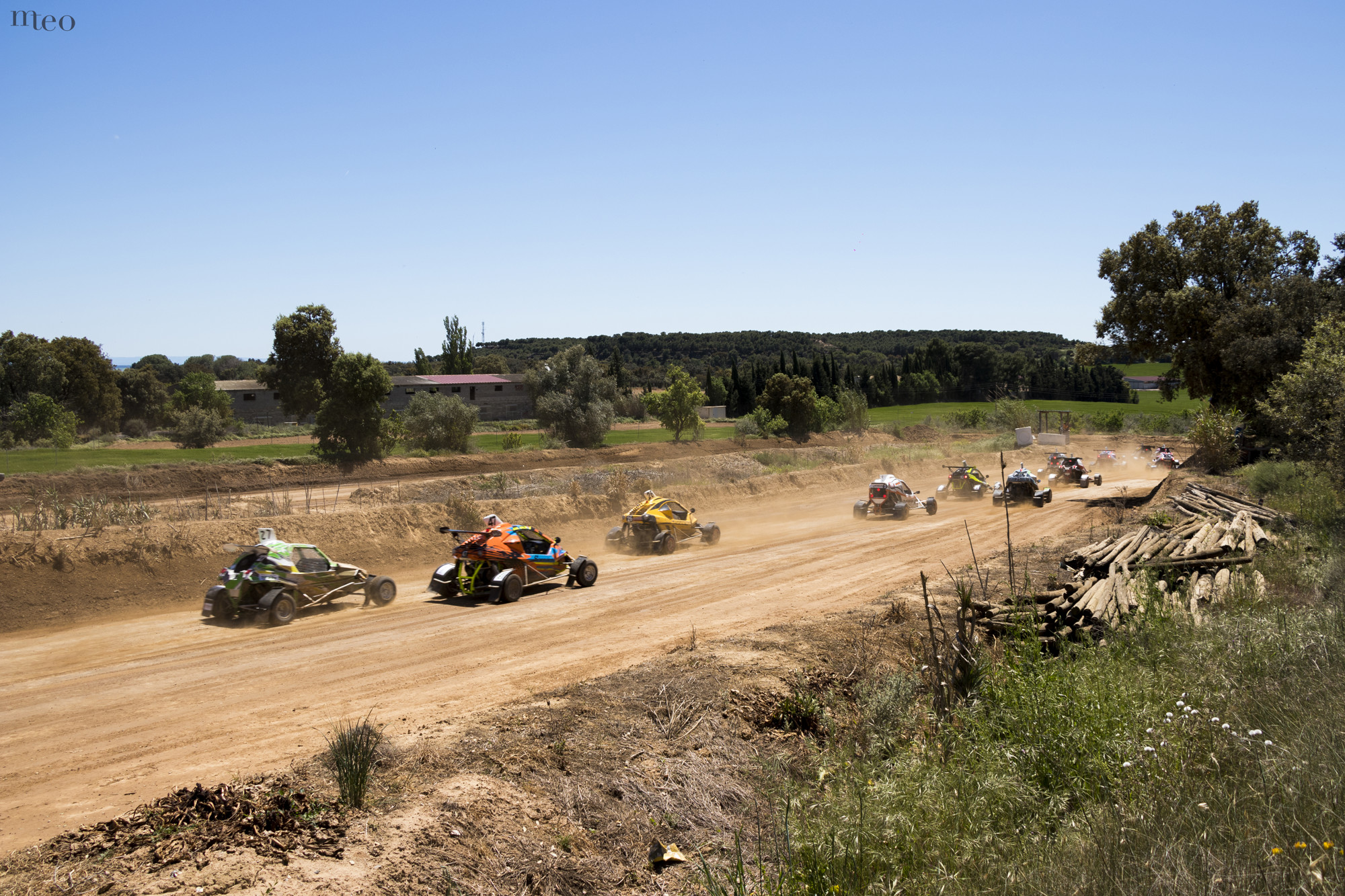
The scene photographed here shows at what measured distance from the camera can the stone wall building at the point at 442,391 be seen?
69875 millimetres

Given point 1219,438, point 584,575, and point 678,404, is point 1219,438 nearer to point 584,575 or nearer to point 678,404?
point 678,404

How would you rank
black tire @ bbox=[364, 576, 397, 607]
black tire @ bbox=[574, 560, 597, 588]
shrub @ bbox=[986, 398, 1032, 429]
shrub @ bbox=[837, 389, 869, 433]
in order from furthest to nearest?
shrub @ bbox=[986, 398, 1032, 429], shrub @ bbox=[837, 389, 869, 433], black tire @ bbox=[574, 560, 597, 588], black tire @ bbox=[364, 576, 397, 607]

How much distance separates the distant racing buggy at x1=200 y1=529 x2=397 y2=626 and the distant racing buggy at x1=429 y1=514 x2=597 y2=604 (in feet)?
4.94

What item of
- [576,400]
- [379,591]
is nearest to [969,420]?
[576,400]

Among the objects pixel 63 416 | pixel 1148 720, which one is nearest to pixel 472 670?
pixel 1148 720

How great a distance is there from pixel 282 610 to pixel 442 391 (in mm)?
61784

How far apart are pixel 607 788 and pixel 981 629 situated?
690 cm

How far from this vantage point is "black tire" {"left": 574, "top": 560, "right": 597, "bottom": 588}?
677 inches

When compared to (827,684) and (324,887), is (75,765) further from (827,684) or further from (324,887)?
(827,684)

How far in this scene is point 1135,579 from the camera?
12078mm

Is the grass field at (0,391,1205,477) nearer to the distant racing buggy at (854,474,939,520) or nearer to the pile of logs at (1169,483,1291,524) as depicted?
the distant racing buggy at (854,474,939,520)

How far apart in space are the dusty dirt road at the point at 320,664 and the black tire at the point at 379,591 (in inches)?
10.7

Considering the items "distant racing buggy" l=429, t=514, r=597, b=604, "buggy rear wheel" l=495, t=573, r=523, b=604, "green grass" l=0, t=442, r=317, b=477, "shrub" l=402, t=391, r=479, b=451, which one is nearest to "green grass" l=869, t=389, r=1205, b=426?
"shrub" l=402, t=391, r=479, b=451

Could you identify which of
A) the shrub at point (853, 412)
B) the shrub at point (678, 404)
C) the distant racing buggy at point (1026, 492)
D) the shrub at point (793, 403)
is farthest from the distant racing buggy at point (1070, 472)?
the shrub at point (678, 404)
